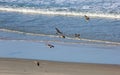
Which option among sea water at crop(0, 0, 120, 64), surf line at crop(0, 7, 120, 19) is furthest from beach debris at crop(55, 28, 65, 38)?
surf line at crop(0, 7, 120, 19)

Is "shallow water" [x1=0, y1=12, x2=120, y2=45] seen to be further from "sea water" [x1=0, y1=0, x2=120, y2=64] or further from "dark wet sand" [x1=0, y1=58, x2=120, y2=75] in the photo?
"dark wet sand" [x1=0, y1=58, x2=120, y2=75]

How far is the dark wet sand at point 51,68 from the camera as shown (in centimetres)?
864

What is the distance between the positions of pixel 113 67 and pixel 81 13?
906 centimetres

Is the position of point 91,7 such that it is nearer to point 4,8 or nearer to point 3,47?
point 4,8

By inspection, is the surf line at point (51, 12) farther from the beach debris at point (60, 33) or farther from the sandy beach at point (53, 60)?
the sandy beach at point (53, 60)

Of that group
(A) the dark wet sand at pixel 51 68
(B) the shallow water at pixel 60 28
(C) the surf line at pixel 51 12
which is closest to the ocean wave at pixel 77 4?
(C) the surf line at pixel 51 12

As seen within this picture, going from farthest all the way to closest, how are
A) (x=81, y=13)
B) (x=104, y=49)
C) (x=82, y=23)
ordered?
(x=81, y=13)
(x=82, y=23)
(x=104, y=49)

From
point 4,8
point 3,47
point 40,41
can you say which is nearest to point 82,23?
point 40,41

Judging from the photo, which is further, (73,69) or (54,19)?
(54,19)

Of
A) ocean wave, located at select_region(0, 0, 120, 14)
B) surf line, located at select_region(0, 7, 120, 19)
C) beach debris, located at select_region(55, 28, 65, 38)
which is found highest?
ocean wave, located at select_region(0, 0, 120, 14)

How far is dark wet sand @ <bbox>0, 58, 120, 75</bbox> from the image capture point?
8641mm

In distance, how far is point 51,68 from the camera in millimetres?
9070

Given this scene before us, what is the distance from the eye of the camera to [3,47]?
11.2 m

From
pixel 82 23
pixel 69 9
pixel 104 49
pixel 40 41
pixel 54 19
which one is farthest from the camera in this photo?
pixel 69 9
